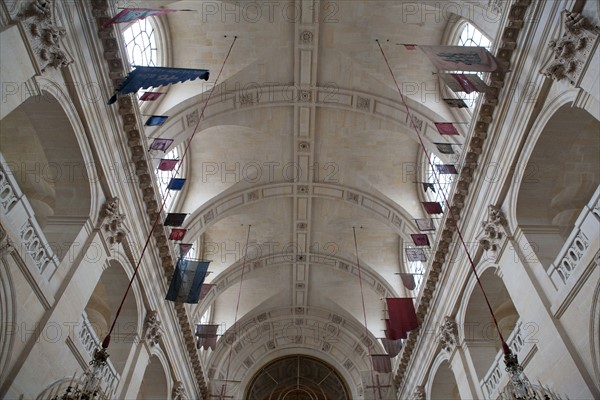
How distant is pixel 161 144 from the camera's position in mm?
13203

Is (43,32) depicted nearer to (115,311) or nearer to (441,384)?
(115,311)

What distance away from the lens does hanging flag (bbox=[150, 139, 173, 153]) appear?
13125mm

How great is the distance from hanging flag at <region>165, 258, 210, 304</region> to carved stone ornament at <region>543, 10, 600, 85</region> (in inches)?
400

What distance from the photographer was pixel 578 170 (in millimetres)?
10961

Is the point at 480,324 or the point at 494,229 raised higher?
the point at 494,229

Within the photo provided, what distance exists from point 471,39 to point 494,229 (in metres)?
5.61

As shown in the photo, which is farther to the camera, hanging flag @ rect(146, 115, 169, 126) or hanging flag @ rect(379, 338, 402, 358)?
hanging flag @ rect(379, 338, 402, 358)

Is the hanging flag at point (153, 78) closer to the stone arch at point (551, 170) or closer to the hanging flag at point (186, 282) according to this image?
the hanging flag at point (186, 282)

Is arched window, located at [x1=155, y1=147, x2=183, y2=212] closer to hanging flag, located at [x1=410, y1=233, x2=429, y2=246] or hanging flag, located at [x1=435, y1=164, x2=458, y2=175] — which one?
hanging flag, located at [x1=410, y1=233, x2=429, y2=246]

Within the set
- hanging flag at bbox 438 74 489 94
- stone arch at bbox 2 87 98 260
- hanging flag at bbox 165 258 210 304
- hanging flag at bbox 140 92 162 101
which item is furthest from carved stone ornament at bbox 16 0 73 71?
hanging flag at bbox 438 74 489 94

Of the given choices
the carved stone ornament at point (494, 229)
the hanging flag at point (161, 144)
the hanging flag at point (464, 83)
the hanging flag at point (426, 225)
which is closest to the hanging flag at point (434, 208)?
the hanging flag at point (426, 225)

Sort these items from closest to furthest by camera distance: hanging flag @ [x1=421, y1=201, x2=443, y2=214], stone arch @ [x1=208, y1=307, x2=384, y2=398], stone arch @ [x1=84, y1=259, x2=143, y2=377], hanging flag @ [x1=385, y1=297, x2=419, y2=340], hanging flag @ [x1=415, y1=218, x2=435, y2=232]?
stone arch @ [x1=84, y1=259, x2=143, y2=377] → hanging flag @ [x1=421, y1=201, x2=443, y2=214] → hanging flag @ [x1=385, y1=297, x2=419, y2=340] → hanging flag @ [x1=415, y1=218, x2=435, y2=232] → stone arch @ [x1=208, y1=307, x2=384, y2=398]

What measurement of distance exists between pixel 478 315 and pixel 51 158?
1177cm

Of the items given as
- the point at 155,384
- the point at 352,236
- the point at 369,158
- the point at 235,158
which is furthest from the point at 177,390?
the point at 369,158
